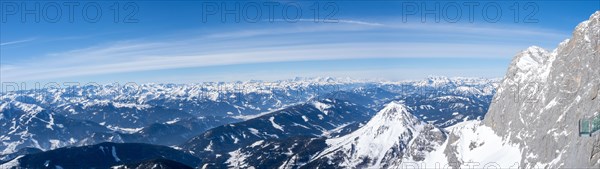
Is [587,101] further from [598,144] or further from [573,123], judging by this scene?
[598,144]

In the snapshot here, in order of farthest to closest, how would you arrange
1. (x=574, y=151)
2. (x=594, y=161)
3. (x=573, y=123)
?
(x=573, y=123) < (x=574, y=151) < (x=594, y=161)

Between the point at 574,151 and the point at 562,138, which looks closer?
the point at 574,151

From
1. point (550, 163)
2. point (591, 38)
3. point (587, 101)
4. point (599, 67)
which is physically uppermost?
point (591, 38)

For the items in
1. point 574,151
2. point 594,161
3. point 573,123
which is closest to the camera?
point 594,161

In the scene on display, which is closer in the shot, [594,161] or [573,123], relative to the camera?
[594,161]

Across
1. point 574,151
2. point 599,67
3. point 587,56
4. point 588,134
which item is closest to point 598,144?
point 588,134

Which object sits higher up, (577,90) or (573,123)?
(577,90)

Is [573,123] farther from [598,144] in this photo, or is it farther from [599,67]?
[598,144]

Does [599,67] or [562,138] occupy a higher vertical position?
[599,67]

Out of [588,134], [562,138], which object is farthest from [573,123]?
[588,134]
